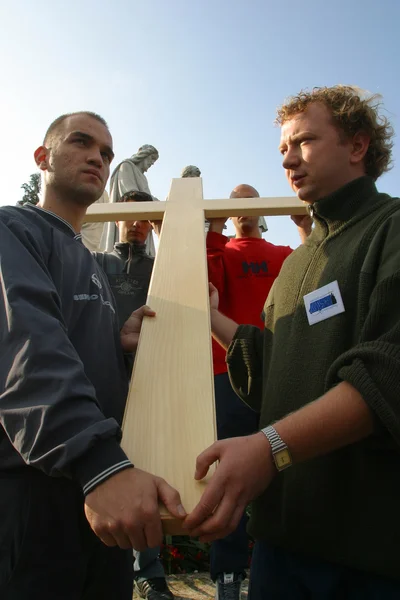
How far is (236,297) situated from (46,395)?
7.84 feet

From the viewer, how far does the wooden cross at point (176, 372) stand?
1.17m

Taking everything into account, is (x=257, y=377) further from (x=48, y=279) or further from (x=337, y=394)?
(x=48, y=279)

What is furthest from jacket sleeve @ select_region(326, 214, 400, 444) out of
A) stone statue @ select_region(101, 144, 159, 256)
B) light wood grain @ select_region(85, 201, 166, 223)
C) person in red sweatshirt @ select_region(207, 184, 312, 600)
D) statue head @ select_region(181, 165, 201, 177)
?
Result: statue head @ select_region(181, 165, 201, 177)

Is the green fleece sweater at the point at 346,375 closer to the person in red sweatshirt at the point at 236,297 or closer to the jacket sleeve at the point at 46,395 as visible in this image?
the jacket sleeve at the point at 46,395

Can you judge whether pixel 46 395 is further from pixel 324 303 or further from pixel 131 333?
pixel 324 303

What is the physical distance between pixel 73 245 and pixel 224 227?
6.50 feet

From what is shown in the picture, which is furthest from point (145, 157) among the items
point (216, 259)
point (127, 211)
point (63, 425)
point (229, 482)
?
point (229, 482)

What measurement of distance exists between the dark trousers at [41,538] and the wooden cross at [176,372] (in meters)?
0.35

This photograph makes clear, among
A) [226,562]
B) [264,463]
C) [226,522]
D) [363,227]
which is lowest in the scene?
[226,562]

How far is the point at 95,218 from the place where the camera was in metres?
2.42

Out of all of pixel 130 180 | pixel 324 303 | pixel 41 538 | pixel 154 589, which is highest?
pixel 130 180

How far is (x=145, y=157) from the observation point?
18.6ft

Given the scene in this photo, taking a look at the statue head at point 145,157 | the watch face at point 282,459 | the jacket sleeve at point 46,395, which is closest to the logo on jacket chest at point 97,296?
the jacket sleeve at point 46,395

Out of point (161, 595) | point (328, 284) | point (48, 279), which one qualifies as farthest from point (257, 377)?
point (161, 595)
